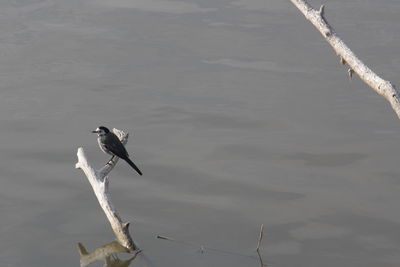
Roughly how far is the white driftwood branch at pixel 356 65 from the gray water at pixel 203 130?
103 inches

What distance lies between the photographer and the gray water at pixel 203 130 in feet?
37.3

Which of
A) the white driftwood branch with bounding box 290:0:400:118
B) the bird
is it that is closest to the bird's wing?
the bird

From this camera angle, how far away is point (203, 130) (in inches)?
551

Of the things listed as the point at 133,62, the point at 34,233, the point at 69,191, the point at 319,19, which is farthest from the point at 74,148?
the point at 319,19

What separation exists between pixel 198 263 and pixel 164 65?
592 cm

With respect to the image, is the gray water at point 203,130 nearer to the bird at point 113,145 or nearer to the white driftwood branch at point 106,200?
the white driftwood branch at point 106,200

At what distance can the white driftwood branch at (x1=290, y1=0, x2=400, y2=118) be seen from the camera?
8.91m

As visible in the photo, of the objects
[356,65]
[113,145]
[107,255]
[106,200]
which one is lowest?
[107,255]

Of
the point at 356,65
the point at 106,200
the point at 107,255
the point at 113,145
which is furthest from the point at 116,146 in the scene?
the point at 356,65

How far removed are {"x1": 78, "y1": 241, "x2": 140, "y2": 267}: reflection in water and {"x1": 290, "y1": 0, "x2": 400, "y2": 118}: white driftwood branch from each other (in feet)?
11.0

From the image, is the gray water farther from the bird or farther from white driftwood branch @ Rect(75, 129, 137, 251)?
the bird

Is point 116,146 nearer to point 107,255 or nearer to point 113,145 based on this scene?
point 113,145

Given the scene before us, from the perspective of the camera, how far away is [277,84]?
597 inches

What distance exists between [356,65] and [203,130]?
4927mm
